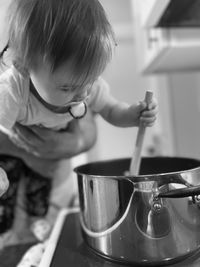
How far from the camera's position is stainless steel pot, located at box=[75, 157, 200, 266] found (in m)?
0.42

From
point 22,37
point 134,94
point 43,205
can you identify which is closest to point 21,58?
point 22,37

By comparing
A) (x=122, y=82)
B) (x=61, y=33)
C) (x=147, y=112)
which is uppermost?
(x=122, y=82)

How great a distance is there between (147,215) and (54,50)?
253 mm

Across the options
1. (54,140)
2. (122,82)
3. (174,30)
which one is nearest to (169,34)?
(174,30)

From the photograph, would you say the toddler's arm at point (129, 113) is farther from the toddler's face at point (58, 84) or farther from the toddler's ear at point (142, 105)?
the toddler's face at point (58, 84)

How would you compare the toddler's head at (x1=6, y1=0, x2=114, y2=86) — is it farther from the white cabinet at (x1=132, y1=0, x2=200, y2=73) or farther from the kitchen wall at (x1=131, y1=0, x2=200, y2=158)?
the kitchen wall at (x1=131, y1=0, x2=200, y2=158)

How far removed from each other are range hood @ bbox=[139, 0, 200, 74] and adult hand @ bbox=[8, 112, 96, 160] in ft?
0.81

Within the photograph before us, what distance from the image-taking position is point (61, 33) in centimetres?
40

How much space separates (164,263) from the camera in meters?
0.44

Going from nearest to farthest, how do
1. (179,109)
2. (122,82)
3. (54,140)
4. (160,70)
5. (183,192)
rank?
(183,192)
(54,140)
(160,70)
(179,109)
(122,82)

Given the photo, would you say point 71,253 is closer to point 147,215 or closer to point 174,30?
point 147,215

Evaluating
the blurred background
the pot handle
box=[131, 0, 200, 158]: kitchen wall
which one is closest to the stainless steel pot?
the pot handle

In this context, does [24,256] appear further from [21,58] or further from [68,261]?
[21,58]

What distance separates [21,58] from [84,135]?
31cm
